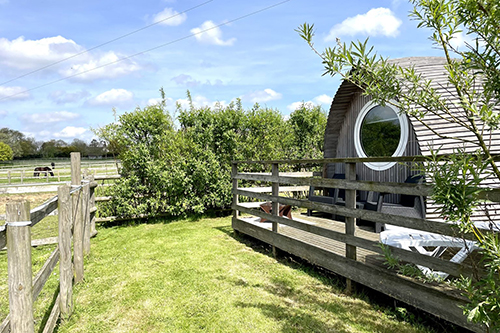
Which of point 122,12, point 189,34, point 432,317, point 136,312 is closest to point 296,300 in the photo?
point 432,317

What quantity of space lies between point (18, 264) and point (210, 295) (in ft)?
7.63

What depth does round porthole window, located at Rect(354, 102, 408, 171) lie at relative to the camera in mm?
6199

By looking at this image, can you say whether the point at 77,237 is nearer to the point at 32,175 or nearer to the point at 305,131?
the point at 305,131

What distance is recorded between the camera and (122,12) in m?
13.0

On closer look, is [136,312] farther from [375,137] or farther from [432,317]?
[375,137]

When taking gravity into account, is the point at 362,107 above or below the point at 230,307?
above

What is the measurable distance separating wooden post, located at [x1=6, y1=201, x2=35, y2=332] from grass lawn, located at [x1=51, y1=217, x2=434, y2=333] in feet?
4.46

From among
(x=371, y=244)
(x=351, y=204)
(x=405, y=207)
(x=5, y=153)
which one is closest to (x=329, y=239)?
(x=351, y=204)

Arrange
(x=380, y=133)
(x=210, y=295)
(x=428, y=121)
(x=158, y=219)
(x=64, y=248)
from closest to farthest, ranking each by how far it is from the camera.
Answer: (x=64, y=248) < (x=210, y=295) < (x=428, y=121) < (x=380, y=133) < (x=158, y=219)

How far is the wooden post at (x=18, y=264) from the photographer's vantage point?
6.60 feet

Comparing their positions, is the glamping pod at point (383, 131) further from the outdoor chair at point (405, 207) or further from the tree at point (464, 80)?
the tree at point (464, 80)

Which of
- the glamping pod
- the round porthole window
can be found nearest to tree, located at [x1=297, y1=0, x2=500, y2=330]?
the glamping pod

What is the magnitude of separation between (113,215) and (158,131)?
2.49 meters

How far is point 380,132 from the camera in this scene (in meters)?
6.82
